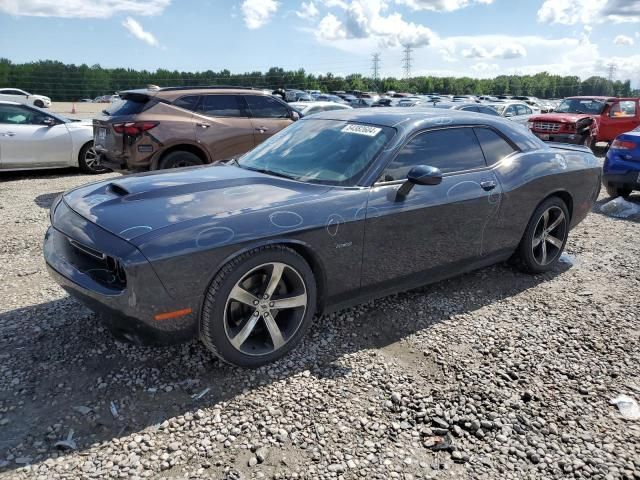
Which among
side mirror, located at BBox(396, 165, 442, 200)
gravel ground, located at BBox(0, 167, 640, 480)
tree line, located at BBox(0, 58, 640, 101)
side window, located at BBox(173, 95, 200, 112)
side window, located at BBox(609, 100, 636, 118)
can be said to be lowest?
gravel ground, located at BBox(0, 167, 640, 480)

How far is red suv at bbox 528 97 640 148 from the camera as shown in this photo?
43.8ft

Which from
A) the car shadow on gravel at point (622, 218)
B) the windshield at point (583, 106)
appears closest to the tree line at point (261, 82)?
the windshield at point (583, 106)

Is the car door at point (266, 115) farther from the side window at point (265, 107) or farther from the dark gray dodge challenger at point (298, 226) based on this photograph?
the dark gray dodge challenger at point (298, 226)

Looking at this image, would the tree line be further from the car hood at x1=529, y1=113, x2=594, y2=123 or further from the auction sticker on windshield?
the auction sticker on windshield

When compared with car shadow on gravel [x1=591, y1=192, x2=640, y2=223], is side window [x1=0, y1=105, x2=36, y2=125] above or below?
above

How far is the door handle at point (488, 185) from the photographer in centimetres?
401

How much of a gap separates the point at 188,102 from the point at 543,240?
5.41 m

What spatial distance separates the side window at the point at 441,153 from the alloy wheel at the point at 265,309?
3.30ft

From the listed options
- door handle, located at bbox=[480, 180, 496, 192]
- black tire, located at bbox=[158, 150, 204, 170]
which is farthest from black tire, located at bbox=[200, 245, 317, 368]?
black tire, located at bbox=[158, 150, 204, 170]

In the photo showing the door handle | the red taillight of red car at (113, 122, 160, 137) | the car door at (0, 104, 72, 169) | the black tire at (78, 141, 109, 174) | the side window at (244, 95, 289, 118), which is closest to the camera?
the door handle

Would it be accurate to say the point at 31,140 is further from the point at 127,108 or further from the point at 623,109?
the point at 623,109

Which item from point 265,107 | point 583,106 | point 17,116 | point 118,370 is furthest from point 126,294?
point 583,106

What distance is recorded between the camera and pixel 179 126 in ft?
24.0

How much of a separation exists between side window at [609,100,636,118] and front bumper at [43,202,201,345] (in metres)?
15.5
